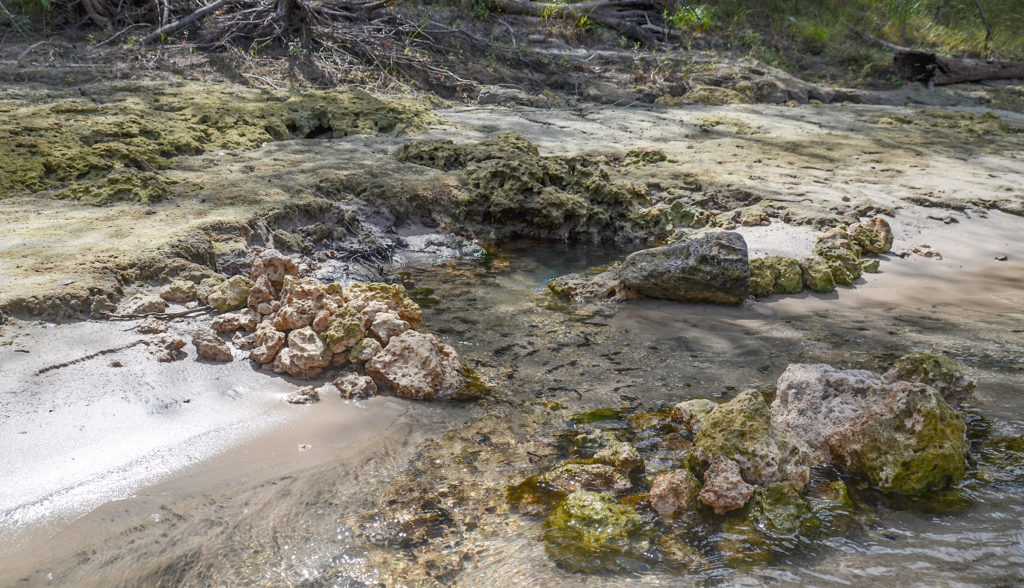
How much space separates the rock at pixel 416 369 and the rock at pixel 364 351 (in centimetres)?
4

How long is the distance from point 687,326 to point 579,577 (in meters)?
1.96

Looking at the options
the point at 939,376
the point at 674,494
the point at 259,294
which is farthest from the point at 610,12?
the point at 674,494

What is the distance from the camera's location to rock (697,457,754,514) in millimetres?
2037

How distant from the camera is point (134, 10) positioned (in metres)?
8.34

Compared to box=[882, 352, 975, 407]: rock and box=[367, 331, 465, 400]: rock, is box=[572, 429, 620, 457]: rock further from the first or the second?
box=[882, 352, 975, 407]: rock

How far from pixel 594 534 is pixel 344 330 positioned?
1.38 m

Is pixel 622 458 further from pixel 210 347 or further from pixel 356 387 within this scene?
pixel 210 347

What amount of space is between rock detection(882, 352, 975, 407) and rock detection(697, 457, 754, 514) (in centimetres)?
84

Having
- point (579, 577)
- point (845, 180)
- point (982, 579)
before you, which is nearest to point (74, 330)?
point (579, 577)

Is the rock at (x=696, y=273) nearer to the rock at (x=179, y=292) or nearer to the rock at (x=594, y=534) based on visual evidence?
the rock at (x=594, y=534)

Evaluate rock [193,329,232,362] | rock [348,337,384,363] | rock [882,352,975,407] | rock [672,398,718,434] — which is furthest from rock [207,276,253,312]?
rock [882,352,975,407]

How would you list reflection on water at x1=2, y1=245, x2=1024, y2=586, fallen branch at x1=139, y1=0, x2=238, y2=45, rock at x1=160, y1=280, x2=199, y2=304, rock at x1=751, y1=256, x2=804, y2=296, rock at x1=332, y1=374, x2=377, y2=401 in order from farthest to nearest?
fallen branch at x1=139, y1=0, x2=238, y2=45
rock at x1=751, y1=256, x2=804, y2=296
rock at x1=160, y1=280, x2=199, y2=304
rock at x1=332, y1=374, x2=377, y2=401
reflection on water at x1=2, y1=245, x2=1024, y2=586

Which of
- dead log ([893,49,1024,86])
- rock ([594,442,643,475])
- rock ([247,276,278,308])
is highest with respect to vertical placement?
dead log ([893,49,1024,86])

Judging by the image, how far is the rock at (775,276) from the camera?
390 cm
